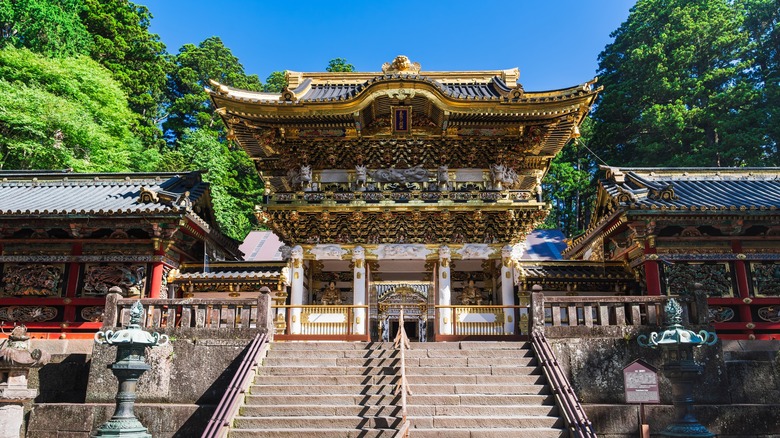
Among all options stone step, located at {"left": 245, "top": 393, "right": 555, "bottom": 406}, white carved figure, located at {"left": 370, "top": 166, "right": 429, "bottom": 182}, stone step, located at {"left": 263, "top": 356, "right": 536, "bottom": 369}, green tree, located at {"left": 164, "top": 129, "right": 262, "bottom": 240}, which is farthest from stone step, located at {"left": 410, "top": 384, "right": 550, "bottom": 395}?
green tree, located at {"left": 164, "top": 129, "right": 262, "bottom": 240}

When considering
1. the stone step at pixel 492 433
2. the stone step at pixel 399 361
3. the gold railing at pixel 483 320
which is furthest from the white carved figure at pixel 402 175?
the stone step at pixel 492 433

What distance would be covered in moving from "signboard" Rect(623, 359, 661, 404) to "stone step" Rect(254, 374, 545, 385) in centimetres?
188

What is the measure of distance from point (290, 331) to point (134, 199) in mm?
6193

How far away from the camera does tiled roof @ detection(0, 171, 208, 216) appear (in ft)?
44.8

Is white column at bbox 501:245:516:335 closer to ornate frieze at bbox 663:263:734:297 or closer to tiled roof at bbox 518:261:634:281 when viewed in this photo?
tiled roof at bbox 518:261:634:281

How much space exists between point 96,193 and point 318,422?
39.7 feet

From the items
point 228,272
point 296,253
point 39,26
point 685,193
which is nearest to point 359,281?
point 296,253

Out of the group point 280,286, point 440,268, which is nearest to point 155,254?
point 280,286

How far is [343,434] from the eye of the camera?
8.42 m

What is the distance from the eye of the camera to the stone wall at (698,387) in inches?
377

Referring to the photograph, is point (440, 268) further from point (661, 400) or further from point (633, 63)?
point (633, 63)

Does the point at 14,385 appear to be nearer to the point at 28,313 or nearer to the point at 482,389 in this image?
the point at 28,313

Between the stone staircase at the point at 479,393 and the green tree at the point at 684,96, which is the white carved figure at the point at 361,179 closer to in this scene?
the stone staircase at the point at 479,393

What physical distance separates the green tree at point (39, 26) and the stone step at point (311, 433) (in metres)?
26.4
